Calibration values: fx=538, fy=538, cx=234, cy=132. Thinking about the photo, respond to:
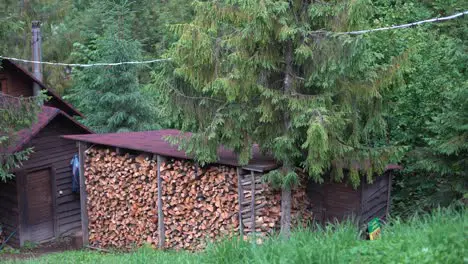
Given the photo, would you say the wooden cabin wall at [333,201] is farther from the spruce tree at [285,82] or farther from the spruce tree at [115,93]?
the spruce tree at [115,93]

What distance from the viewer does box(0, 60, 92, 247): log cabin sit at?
14.2 m

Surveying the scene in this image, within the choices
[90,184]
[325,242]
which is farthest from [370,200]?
[90,184]

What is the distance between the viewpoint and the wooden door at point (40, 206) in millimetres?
14508

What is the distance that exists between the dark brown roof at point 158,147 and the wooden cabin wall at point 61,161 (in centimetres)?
239

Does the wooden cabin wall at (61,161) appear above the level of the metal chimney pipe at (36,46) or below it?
below

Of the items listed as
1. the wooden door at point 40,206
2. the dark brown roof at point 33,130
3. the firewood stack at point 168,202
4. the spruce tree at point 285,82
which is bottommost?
the wooden door at point 40,206

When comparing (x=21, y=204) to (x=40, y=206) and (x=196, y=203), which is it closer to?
(x=40, y=206)

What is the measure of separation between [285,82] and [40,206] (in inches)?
354

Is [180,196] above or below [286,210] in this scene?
below

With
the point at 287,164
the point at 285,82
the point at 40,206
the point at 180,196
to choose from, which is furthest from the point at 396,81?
the point at 40,206

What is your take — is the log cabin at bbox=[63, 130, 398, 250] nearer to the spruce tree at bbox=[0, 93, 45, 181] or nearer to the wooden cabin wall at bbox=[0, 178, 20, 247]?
the spruce tree at bbox=[0, 93, 45, 181]

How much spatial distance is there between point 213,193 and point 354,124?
3129mm

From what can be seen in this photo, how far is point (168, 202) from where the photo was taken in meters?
11.2

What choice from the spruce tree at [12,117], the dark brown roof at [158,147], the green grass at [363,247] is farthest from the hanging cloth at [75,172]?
the green grass at [363,247]
